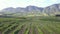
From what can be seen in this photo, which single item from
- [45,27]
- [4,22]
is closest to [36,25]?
[45,27]

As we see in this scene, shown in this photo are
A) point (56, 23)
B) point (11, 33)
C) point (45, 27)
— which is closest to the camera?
point (11, 33)

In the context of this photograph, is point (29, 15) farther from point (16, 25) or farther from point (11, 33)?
point (11, 33)

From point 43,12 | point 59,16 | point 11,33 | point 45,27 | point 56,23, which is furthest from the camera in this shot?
point 43,12

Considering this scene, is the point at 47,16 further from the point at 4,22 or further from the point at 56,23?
the point at 4,22

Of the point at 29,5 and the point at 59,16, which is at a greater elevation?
the point at 29,5

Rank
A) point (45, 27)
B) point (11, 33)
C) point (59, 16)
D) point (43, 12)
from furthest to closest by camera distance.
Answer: point (43, 12) < point (59, 16) < point (45, 27) < point (11, 33)

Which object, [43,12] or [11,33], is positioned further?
[43,12]

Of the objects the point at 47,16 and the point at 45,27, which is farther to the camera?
the point at 47,16

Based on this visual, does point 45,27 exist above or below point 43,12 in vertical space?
below

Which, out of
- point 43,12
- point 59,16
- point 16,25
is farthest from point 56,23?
point 16,25
